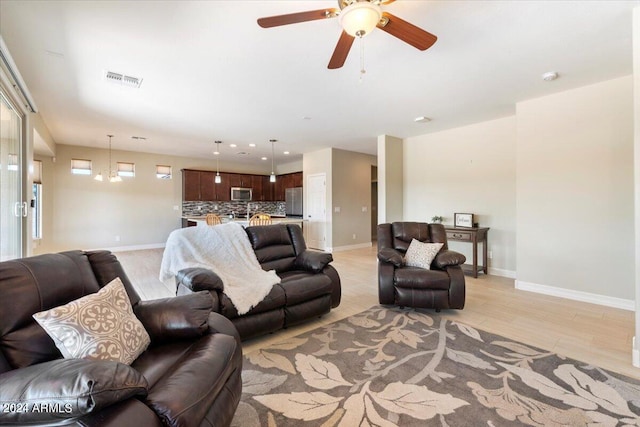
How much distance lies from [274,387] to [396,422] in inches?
31.7

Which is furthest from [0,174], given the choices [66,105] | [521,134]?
[521,134]

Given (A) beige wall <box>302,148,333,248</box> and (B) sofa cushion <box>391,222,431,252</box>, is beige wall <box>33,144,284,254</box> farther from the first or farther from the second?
(B) sofa cushion <box>391,222,431,252</box>

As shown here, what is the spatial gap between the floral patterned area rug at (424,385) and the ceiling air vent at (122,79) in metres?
3.31

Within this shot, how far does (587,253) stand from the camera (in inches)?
141

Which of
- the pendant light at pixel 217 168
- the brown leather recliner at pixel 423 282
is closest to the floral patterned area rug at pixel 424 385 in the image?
the brown leather recliner at pixel 423 282

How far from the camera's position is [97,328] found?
130 centimetres

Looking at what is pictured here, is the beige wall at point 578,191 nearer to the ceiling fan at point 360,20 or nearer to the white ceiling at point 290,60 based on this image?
the white ceiling at point 290,60

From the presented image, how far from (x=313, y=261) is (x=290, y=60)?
6.98ft

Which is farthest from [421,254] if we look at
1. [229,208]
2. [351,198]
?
[229,208]

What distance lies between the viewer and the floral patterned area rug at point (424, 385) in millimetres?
1636

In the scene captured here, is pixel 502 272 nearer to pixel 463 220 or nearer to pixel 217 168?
pixel 463 220

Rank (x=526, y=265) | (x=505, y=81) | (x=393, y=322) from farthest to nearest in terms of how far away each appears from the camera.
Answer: (x=526, y=265)
(x=505, y=81)
(x=393, y=322)

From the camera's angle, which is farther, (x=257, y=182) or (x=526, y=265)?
(x=257, y=182)

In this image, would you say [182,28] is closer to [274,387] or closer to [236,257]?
[236,257]
